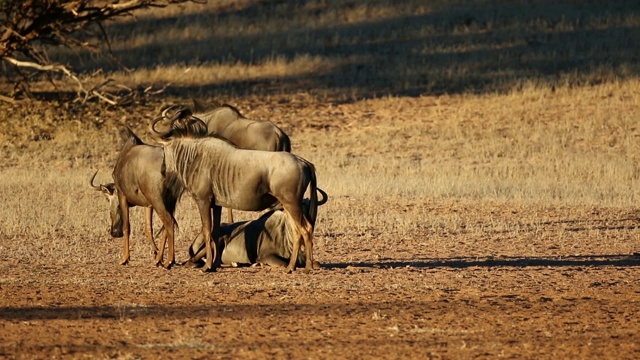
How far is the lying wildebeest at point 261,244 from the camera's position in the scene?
13078mm

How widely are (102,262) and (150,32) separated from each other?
2459cm

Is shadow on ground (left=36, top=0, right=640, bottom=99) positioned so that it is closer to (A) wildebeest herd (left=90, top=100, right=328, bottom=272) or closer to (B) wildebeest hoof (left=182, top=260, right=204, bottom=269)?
(A) wildebeest herd (left=90, top=100, right=328, bottom=272)

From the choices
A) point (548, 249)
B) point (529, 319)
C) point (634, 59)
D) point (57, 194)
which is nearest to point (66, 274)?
point (529, 319)

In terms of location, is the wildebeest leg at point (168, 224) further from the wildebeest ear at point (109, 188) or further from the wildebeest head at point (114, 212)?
the wildebeest ear at point (109, 188)

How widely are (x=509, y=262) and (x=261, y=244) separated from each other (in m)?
2.70

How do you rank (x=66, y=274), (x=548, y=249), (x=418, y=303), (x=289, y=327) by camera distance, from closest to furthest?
(x=289, y=327), (x=418, y=303), (x=66, y=274), (x=548, y=249)

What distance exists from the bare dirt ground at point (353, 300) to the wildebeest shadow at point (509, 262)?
0.02 m

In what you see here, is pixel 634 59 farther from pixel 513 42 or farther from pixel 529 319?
pixel 529 319

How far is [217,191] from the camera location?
40.3 feet

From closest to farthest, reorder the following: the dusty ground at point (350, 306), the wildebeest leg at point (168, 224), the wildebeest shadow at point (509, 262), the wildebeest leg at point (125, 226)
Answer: the dusty ground at point (350, 306) < the wildebeest leg at point (168, 224) < the wildebeest leg at point (125, 226) < the wildebeest shadow at point (509, 262)

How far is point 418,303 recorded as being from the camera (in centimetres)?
1057

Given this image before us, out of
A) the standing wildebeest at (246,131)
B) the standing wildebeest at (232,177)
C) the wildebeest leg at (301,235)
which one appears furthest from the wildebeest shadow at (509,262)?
the standing wildebeest at (246,131)

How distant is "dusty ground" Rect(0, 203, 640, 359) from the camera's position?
8.67 m

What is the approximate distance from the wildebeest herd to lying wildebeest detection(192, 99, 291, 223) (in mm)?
1157
